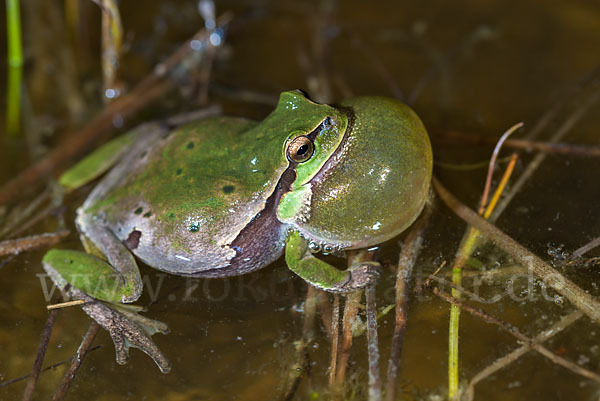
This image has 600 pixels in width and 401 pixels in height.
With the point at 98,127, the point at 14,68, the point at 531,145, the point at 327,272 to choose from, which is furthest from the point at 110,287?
the point at 14,68

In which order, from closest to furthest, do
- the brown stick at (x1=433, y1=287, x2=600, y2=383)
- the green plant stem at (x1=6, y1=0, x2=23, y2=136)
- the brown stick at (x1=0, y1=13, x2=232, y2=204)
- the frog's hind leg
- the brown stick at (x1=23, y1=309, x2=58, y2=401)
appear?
the brown stick at (x1=433, y1=287, x2=600, y2=383) → the brown stick at (x1=23, y1=309, x2=58, y2=401) → the frog's hind leg → the brown stick at (x1=0, y1=13, x2=232, y2=204) → the green plant stem at (x1=6, y1=0, x2=23, y2=136)

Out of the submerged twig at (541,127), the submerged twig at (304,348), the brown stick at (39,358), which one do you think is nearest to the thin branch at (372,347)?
the submerged twig at (304,348)

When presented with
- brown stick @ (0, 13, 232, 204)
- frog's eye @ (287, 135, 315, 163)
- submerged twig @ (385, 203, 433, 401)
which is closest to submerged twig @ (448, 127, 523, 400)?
submerged twig @ (385, 203, 433, 401)

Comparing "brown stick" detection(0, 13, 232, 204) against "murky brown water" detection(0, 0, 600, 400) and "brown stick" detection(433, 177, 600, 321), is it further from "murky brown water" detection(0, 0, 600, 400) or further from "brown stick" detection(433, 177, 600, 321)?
"brown stick" detection(433, 177, 600, 321)

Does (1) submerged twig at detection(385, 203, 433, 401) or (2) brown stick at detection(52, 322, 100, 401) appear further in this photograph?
(2) brown stick at detection(52, 322, 100, 401)

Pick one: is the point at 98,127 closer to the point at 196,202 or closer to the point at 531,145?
the point at 196,202

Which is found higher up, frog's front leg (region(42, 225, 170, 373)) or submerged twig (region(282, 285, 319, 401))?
frog's front leg (region(42, 225, 170, 373))

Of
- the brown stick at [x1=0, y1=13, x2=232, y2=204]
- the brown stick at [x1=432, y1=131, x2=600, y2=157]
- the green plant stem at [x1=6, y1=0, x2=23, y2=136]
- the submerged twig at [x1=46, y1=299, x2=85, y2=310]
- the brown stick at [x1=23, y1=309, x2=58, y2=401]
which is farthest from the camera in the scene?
the green plant stem at [x1=6, y1=0, x2=23, y2=136]
